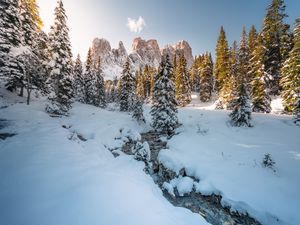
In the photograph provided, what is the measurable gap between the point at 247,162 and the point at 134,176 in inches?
295

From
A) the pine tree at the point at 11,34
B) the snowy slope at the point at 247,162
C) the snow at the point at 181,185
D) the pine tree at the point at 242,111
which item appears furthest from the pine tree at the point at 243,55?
the pine tree at the point at 11,34

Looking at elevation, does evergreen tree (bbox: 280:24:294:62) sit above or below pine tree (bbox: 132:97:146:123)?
above

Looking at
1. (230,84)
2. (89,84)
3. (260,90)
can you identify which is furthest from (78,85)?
(260,90)

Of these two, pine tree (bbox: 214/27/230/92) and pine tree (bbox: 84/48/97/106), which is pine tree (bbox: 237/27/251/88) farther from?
pine tree (bbox: 84/48/97/106)

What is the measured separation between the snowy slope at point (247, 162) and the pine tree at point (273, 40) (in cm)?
1377

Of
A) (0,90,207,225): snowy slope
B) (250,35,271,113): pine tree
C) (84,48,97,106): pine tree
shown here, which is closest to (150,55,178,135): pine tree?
(0,90,207,225): snowy slope

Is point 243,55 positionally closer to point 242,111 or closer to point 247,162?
point 242,111

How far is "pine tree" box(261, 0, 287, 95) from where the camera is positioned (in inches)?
1159

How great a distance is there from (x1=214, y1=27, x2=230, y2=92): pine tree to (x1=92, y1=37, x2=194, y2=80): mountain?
13668 centimetres

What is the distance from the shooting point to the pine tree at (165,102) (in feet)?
68.6

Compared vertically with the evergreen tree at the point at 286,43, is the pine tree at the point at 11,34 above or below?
below

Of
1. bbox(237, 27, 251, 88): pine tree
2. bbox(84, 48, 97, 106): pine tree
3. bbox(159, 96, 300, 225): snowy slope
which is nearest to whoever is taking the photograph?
bbox(159, 96, 300, 225): snowy slope

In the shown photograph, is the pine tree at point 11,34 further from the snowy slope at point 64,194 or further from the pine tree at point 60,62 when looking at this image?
the snowy slope at point 64,194

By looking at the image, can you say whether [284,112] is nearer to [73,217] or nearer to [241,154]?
[241,154]
